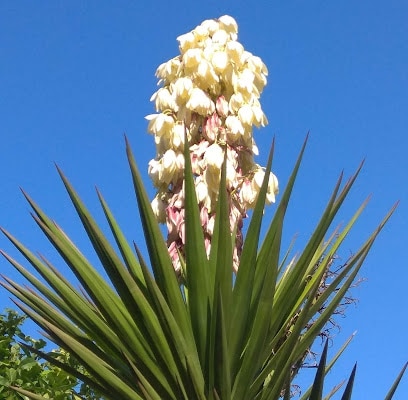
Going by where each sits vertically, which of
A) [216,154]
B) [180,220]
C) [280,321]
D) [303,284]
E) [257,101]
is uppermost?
[257,101]

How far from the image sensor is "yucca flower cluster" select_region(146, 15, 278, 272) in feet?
9.35

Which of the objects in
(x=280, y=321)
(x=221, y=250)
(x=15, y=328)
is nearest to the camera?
(x=221, y=250)

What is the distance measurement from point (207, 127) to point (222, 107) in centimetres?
10

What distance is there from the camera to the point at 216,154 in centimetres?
284

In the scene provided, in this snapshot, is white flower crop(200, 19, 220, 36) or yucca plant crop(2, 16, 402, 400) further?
white flower crop(200, 19, 220, 36)

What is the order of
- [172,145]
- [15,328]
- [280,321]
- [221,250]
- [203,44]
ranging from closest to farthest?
[221,250]
[280,321]
[172,145]
[203,44]
[15,328]

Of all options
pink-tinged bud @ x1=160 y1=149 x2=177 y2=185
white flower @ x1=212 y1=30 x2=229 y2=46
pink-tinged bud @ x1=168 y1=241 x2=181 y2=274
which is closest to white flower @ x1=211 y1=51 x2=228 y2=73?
white flower @ x1=212 y1=30 x2=229 y2=46

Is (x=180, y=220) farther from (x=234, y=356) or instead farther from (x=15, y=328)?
(x=15, y=328)

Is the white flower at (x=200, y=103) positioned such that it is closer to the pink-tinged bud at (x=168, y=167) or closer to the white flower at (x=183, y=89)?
the white flower at (x=183, y=89)

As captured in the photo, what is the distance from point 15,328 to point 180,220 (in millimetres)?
1174

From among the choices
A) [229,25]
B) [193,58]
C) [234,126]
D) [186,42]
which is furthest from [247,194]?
[229,25]

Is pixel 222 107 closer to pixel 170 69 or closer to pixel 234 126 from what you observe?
pixel 234 126

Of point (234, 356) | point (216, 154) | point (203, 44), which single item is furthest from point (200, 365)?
point (203, 44)

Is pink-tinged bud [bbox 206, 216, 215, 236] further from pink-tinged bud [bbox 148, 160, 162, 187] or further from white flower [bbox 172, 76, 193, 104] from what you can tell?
white flower [bbox 172, 76, 193, 104]
